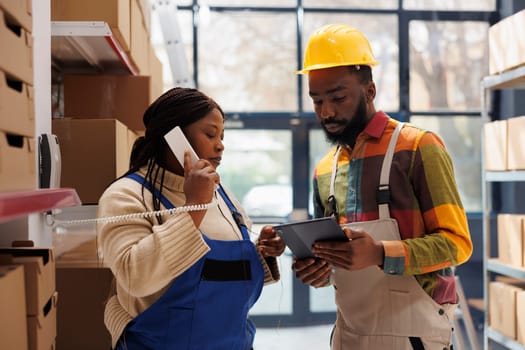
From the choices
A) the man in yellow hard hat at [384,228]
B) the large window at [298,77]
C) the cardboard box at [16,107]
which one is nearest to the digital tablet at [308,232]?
the man in yellow hard hat at [384,228]

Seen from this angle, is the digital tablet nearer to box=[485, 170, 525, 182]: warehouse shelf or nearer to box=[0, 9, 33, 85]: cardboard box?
box=[0, 9, 33, 85]: cardboard box

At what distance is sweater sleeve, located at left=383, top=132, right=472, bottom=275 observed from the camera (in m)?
→ 1.67

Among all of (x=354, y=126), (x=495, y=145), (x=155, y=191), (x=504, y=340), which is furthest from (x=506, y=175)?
(x=155, y=191)

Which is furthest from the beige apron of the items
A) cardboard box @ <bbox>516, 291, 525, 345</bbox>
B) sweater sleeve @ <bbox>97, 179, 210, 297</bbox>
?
cardboard box @ <bbox>516, 291, 525, 345</bbox>

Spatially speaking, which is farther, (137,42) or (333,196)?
(137,42)

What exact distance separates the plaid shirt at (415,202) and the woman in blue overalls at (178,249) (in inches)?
16.5

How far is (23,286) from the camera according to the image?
1.21 metres

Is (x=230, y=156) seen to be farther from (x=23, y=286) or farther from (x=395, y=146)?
(x=23, y=286)

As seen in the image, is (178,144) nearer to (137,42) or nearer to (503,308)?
(137,42)

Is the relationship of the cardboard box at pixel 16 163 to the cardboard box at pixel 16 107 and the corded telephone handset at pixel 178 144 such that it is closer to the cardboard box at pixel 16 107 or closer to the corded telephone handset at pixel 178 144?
the cardboard box at pixel 16 107

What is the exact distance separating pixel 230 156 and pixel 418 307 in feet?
14.6

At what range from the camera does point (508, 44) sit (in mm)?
3471

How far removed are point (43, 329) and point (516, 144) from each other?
3.01 meters

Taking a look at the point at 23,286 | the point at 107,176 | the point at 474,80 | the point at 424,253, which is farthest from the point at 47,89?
the point at 474,80
